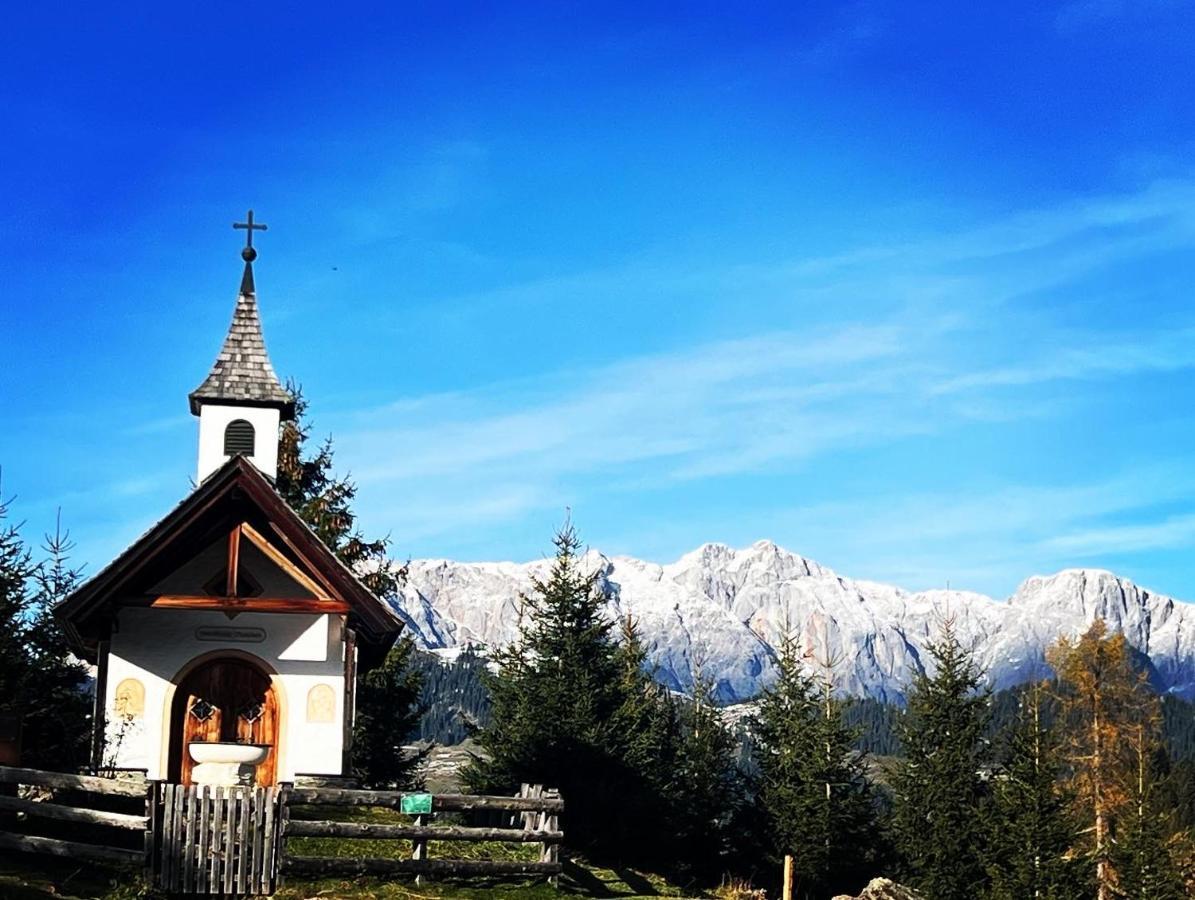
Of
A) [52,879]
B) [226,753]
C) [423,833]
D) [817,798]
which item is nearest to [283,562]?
[226,753]

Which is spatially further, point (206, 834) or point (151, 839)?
point (206, 834)

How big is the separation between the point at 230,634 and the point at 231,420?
5.21m

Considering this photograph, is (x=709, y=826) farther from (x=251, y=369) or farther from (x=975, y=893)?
(x=251, y=369)

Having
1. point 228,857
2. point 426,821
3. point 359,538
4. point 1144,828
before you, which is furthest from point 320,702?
point 1144,828

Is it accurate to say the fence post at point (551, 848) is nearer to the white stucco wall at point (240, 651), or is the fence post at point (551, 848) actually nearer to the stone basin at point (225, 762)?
the stone basin at point (225, 762)

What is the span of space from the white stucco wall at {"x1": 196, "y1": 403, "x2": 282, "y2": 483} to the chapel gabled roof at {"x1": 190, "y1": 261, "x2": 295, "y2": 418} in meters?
0.18

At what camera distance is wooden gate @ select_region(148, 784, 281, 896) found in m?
19.4

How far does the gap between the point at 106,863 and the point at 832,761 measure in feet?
94.2

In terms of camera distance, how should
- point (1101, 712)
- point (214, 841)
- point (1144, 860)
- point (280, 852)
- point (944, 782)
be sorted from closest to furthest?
point (214, 841), point (280, 852), point (1144, 860), point (944, 782), point (1101, 712)

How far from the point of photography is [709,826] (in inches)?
1847

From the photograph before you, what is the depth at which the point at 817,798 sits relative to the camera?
43.6 metres

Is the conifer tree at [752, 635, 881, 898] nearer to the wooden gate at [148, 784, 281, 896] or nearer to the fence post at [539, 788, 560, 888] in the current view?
the fence post at [539, 788, 560, 888]

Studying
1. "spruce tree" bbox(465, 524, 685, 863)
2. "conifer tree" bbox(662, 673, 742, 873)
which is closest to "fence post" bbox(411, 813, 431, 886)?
"spruce tree" bbox(465, 524, 685, 863)

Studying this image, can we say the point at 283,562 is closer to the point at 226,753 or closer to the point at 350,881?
the point at 226,753
